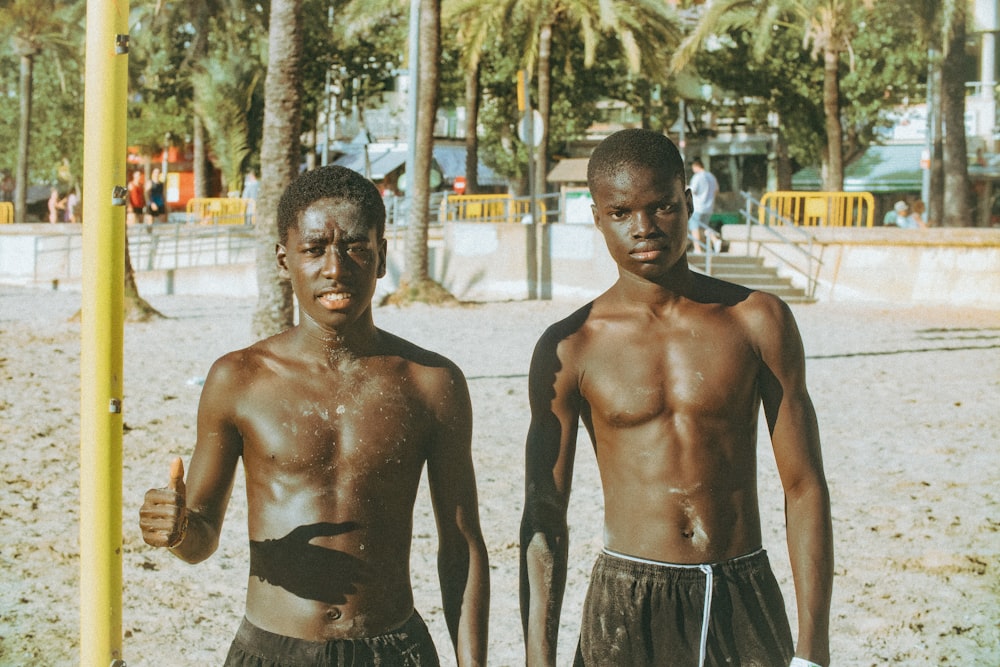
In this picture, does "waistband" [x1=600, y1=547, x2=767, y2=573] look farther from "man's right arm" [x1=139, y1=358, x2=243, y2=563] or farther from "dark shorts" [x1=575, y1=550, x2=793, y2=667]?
"man's right arm" [x1=139, y1=358, x2=243, y2=563]

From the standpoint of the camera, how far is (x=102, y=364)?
2309 millimetres

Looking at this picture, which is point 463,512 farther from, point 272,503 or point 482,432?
Result: point 482,432

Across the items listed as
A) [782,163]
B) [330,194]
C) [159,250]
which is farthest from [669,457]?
[782,163]

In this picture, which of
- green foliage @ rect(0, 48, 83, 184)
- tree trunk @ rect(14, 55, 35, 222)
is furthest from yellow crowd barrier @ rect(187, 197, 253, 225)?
green foliage @ rect(0, 48, 83, 184)

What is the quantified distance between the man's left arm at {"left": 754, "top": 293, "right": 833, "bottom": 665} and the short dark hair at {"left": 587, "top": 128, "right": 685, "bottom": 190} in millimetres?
389

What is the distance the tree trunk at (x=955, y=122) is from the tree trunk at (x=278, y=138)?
45.3 feet

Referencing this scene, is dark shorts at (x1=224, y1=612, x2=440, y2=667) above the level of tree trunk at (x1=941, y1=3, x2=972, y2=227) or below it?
below

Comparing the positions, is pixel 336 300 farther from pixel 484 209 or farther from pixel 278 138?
pixel 484 209

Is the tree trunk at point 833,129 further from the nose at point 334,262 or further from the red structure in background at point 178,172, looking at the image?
the red structure in background at point 178,172

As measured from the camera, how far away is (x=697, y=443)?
3088 millimetres

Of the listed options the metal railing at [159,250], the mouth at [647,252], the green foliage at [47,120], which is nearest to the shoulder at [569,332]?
the mouth at [647,252]

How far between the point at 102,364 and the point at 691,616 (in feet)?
4.74

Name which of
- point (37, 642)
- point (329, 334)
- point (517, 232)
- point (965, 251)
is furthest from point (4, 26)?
point (329, 334)

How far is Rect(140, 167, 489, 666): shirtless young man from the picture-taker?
277 cm
